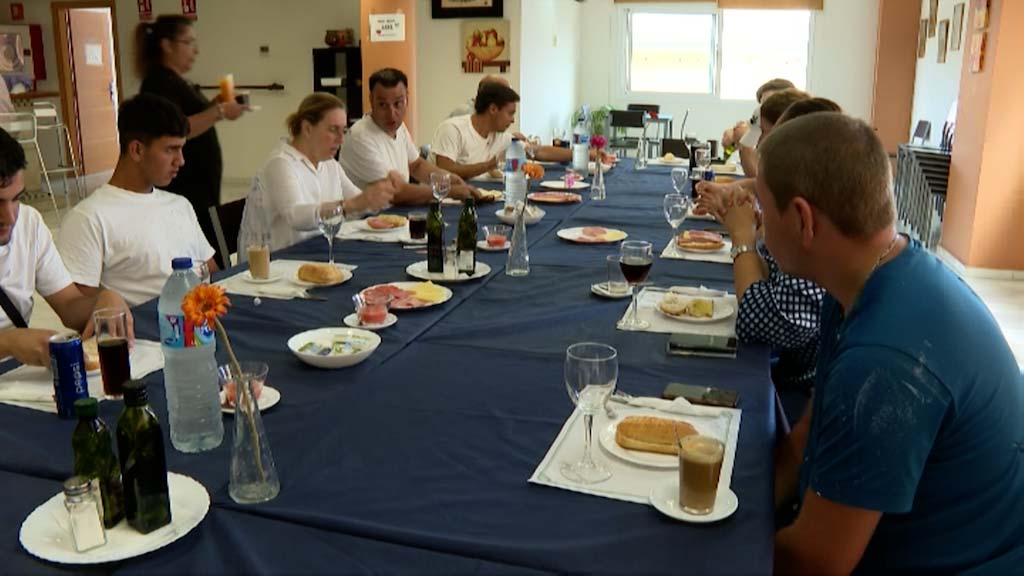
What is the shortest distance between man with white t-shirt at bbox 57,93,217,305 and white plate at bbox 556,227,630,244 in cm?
136

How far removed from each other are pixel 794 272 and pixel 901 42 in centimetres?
948

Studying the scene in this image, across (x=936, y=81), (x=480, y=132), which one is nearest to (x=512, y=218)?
(x=480, y=132)

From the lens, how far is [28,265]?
2.14m

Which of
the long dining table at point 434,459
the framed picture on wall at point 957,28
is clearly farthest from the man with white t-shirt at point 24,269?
the framed picture on wall at point 957,28

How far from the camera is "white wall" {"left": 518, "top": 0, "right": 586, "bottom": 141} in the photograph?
8008 mm

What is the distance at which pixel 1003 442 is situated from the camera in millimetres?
1232

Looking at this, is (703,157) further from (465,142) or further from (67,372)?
(67,372)

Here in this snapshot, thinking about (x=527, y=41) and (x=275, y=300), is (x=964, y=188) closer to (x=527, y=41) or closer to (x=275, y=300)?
(x=527, y=41)

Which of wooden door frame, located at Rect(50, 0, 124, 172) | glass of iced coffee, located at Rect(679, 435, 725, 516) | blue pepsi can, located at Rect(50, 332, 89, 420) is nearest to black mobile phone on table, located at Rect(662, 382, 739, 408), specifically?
glass of iced coffee, located at Rect(679, 435, 725, 516)

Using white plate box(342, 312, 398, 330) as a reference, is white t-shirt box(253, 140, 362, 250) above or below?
above

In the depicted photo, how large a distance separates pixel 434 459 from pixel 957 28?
282 inches

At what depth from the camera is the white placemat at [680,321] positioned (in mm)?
2068

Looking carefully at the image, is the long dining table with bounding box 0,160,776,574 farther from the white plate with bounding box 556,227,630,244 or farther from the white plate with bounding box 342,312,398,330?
the white plate with bounding box 556,227,630,244

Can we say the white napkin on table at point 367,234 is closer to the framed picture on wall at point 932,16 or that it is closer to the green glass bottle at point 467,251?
the green glass bottle at point 467,251
